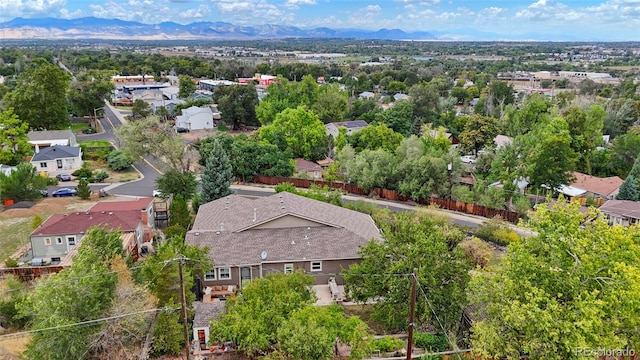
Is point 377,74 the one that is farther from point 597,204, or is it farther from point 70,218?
point 70,218

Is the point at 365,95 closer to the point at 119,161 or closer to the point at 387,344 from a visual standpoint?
the point at 119,161

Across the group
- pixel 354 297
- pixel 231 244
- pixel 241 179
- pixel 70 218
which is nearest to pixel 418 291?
pixel 354 297

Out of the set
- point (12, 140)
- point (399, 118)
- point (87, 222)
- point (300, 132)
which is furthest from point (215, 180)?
point (399, 118)

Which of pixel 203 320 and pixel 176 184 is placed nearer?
pixel 203 320

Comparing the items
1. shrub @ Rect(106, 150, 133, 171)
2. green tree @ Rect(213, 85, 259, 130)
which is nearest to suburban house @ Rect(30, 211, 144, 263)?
shrub @ Rect(106, 150, 133, 171)

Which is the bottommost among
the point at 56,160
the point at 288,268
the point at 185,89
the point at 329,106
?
the point at 288,268
